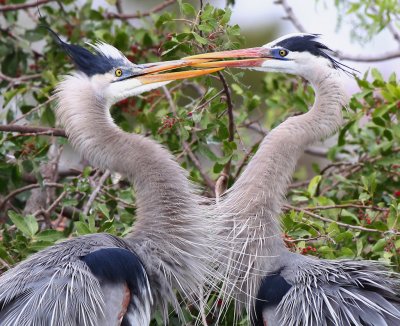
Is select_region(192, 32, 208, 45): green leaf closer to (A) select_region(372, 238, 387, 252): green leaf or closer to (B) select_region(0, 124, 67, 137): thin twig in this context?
(B) select_region(0, 124, 67, 137): thin twig

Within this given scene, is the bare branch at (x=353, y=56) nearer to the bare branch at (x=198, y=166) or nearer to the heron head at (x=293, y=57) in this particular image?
the heron head at (x=293, y=57)

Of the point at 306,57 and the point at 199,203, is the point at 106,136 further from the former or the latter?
the point at 306,57

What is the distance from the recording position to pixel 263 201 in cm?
401

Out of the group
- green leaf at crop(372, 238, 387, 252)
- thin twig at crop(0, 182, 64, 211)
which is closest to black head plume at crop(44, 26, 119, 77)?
thin twig at crop(0, 182, 64, 211)

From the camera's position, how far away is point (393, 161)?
14.8 ft

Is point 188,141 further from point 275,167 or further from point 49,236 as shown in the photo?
point 49,236

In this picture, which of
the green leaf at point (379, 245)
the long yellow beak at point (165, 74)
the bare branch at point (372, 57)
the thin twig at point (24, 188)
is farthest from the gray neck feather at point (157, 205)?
the bare branch at point (372, 57)

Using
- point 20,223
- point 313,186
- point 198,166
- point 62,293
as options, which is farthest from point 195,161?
point 62,293

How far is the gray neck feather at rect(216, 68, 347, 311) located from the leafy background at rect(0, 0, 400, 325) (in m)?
0.12

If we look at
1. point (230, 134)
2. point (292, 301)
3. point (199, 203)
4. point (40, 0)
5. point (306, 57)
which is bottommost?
point (292, 301)

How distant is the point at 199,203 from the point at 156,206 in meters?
0.33

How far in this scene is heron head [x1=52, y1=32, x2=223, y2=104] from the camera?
406 centimetres

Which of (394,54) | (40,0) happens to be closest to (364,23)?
(394,54)

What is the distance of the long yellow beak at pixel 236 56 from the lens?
4051 mm
